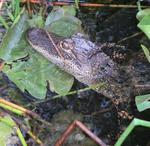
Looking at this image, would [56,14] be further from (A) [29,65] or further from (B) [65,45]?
(A) [29,65]

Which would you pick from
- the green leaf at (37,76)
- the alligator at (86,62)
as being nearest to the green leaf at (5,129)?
the green leaf at (37,76)

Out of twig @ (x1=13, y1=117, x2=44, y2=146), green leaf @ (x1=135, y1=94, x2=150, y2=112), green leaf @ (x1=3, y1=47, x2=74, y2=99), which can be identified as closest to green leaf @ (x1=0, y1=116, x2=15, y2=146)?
twig @ (x1=13, y1=117, x2=44, y2=146)

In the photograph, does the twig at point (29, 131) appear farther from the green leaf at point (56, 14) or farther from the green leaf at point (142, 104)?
the green leaf at point (56, 14)

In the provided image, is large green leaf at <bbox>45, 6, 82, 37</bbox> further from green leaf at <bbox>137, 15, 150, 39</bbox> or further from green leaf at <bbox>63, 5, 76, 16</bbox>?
green leaf at <bbox>137, 15, 150, 39</bbox>

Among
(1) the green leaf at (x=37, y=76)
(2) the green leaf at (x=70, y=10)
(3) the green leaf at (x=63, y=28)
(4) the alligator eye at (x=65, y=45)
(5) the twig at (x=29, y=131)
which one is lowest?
(5) the twig at (x=29, y=131)

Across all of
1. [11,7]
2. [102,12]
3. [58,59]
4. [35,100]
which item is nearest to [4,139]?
[35,100]

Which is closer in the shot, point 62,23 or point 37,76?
point 37,76

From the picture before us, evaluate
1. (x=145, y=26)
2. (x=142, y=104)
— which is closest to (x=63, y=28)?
(x=145, y=26)
